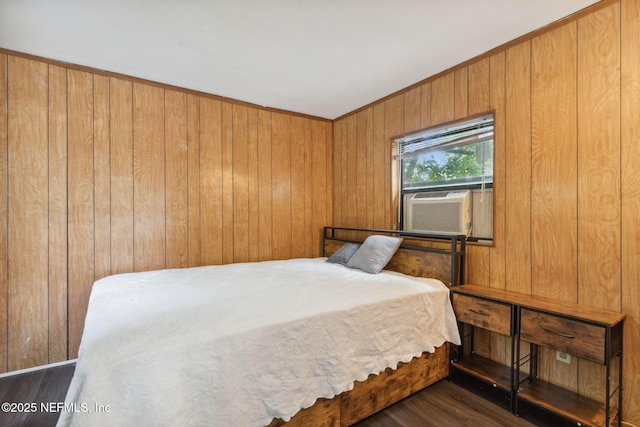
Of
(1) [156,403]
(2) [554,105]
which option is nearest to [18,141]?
(1) [156,403]

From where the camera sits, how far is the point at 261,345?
143 cm

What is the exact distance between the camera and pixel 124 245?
2738 millimetres

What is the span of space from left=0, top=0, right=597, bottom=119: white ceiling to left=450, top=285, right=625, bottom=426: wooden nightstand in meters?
1.82

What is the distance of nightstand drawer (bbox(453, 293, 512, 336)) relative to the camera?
6.23ft

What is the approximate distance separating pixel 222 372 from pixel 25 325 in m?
2.24

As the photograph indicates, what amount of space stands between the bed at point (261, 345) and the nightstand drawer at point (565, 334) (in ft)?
1.63

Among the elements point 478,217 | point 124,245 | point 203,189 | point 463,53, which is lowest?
point 124,245

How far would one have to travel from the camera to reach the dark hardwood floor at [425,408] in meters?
1.79

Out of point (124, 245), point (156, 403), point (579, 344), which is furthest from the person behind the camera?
point (124, 245)

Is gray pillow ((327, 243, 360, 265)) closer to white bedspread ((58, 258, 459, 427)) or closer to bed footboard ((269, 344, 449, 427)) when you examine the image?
white bedspread ((58, 258, 459, 427))

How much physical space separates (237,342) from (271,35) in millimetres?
1984

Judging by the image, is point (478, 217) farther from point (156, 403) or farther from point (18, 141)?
point (18, 141)

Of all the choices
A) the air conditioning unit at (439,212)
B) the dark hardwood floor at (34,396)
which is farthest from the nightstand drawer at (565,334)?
the dark hardwood floor at (34,396)

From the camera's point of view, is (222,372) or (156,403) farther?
(222,372)
